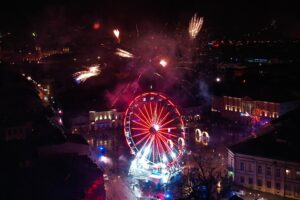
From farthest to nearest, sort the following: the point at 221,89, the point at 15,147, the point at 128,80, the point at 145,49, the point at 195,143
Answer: the point at 128,80 → the point at 145,49 → the point at 221,89 → the point at 195,143 → the point at 15,147

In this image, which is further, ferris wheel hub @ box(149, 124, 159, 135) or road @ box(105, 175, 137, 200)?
ferris wheel hub @ box(149, 124, 159, 135)

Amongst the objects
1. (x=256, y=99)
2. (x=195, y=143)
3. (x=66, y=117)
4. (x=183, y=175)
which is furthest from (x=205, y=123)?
(x=183, y=175)

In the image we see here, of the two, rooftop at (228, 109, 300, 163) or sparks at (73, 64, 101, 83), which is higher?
sparks at (73, 64, 101, 83)

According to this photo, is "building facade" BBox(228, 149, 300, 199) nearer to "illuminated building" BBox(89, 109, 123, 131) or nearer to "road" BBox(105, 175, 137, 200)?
"road" BBox(105, 175, 137, 200)

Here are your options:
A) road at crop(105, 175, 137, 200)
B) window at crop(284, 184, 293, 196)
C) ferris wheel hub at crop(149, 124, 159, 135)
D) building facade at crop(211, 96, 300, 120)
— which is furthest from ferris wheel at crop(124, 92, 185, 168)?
building facade at crop(211, 96, 300, 120)

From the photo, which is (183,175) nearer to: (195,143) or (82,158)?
(82,158)

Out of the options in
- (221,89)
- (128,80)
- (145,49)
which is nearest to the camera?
(221,89)
